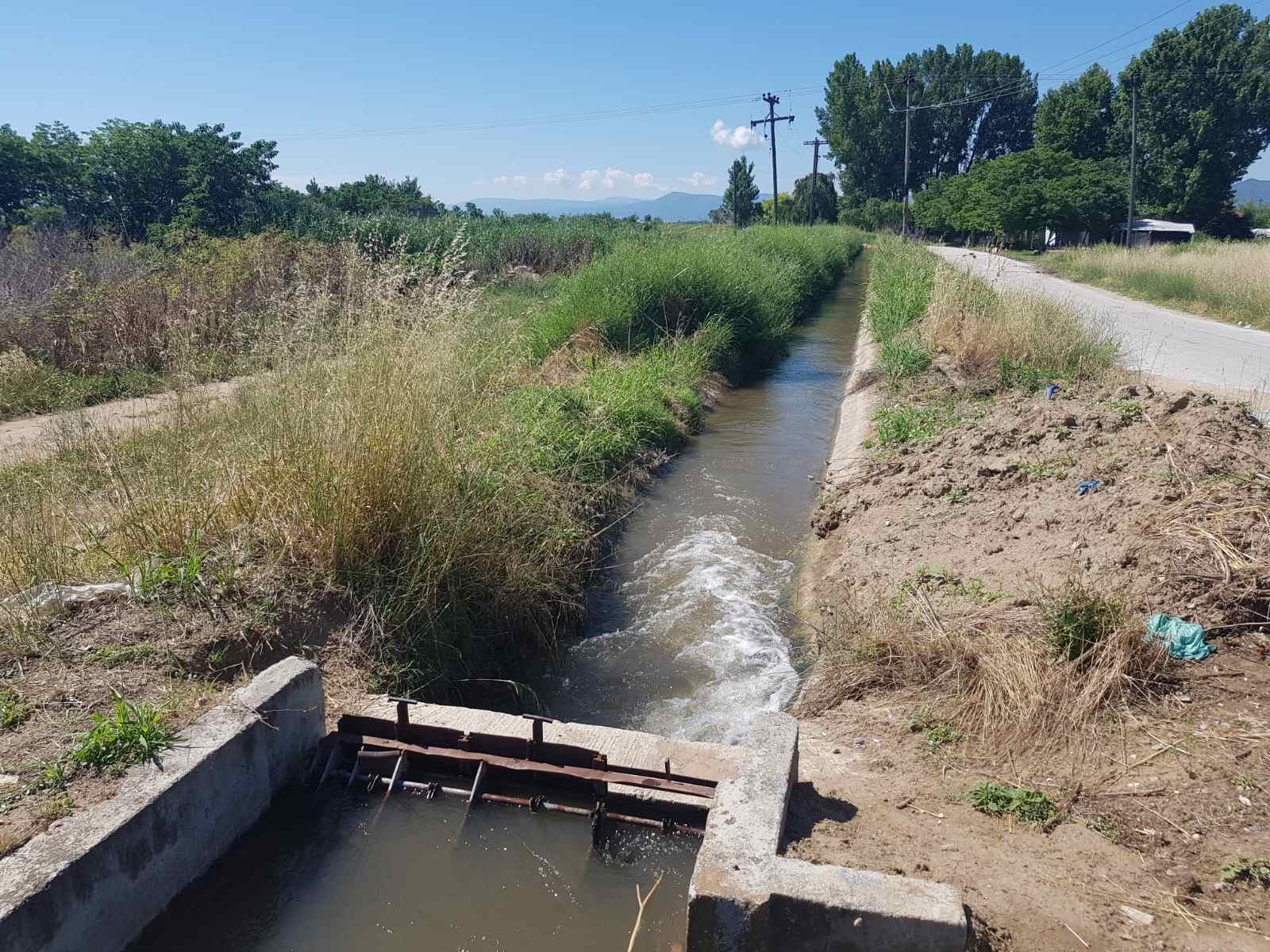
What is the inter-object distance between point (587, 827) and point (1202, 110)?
51148 millimetres

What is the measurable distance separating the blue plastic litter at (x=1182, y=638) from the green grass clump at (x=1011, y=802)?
3.50 feet

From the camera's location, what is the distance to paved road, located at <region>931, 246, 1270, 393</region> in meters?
9.96

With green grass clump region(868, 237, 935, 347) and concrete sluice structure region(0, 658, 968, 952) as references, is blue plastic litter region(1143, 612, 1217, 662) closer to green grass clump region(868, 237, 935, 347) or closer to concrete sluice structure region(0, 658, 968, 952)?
concrete sluice structure region(0, 658, 968, 952)

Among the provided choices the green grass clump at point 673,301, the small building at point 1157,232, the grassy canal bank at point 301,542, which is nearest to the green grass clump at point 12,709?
the grassy canal bank at point 301,542

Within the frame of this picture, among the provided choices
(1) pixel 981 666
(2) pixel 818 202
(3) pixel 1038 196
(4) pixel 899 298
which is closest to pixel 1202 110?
(3) pixel 1038 196

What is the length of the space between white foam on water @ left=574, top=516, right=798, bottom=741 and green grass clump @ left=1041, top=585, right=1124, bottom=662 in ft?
5.35

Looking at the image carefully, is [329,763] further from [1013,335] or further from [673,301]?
[673,301]

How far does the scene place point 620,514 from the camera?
7.96 meters

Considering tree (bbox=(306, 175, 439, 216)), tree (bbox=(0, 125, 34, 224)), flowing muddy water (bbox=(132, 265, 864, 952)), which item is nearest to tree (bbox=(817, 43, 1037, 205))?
tree (bbox=(306, 175, 439, 216))

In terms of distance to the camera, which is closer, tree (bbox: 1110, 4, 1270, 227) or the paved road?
the paved road

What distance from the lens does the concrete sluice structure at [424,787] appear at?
8.27 feet

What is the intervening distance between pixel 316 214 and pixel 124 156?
523 centimetres

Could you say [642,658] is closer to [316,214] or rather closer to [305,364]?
[305,364]

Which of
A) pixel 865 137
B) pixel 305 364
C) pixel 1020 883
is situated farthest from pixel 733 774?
pixel 865 137
